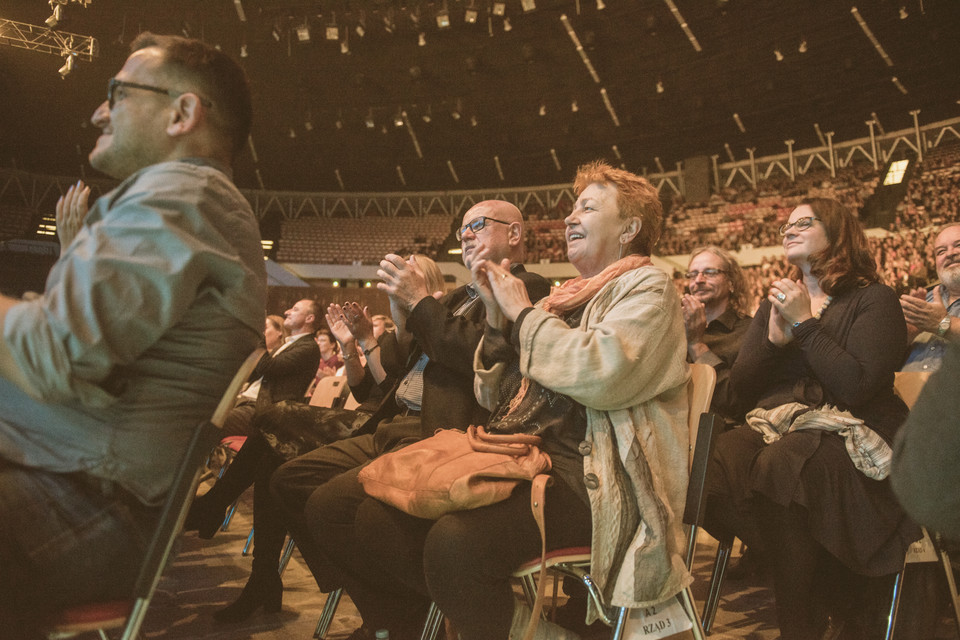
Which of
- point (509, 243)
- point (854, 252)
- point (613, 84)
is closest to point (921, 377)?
point (854, 252)

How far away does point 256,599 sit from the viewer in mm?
2348

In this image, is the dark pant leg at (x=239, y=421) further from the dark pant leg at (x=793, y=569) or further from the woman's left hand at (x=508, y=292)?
the dark pant leg at (x=793, y=569)

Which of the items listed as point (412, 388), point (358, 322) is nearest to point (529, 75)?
point (358, 322)

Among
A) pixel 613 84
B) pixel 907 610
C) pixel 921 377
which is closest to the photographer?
pixel 907 610

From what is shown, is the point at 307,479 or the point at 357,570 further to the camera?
the point at 307,479

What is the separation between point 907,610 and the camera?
1851 mm

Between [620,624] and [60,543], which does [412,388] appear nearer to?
[620,624]

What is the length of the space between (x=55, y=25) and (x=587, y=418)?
12519 mm

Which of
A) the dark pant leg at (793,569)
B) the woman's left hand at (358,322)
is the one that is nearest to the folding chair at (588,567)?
the dark pant leg at (793,569)

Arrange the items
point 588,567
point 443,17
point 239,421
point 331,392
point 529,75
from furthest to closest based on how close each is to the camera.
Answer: point 529,75 < point 443,17 < point 331,392 < point 239,421 < point 588,567

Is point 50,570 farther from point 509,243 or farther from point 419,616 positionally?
point 509,243

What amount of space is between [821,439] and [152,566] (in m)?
1.72

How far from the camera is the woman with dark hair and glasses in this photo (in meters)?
1.77

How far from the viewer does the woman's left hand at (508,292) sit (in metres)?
1.62
